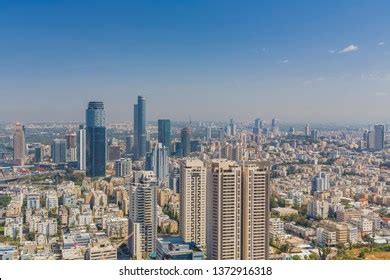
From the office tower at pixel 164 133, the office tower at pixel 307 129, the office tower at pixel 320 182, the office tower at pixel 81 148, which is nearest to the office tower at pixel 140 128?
the office tower at pixel 164 133

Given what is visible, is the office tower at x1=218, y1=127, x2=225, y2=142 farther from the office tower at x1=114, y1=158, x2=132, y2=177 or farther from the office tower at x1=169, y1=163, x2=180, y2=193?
the office tower at x1=114, y1=158, x2=132, y2=177

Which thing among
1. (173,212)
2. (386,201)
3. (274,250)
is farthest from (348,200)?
(173,212)

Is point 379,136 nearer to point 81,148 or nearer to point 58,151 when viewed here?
point 81,148

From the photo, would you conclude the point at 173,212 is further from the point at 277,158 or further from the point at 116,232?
the point at 277,158

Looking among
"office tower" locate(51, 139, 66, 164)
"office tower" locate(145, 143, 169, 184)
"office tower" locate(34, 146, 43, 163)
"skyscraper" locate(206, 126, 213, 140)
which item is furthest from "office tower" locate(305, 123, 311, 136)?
"office tower" locate(34, 146, 43, 163)

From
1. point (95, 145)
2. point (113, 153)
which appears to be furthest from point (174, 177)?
point (95, 145)
